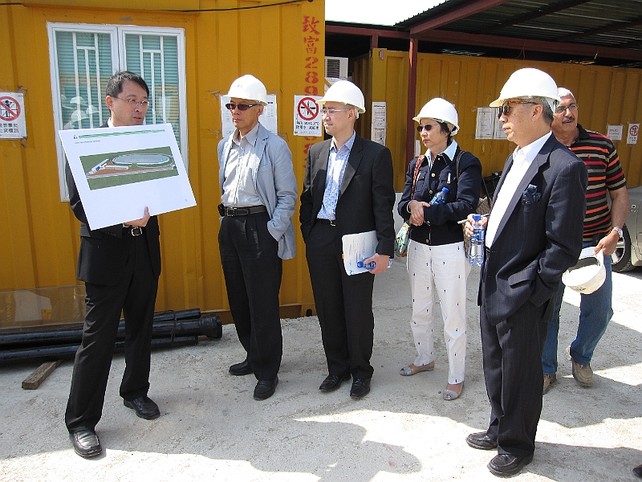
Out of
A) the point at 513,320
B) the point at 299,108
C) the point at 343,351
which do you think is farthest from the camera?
the point at 299,108

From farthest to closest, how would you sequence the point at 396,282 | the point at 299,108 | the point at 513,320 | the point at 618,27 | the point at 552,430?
the point at 618,27
the point at 396,282
the point at 299,108
the point at 552,430
the point at 513,320

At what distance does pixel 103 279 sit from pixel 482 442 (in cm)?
227

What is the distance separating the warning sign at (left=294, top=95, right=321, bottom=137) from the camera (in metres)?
4.43

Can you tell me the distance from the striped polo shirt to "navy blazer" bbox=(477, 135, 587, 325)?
3.08 feet

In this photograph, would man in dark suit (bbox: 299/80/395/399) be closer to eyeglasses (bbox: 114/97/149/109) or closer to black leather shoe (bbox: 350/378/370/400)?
A: black leather shoe (bbox: 350/378/370/400)

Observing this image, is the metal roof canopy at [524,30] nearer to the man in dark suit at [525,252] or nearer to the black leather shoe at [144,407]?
the man in dark suit at [525,252]

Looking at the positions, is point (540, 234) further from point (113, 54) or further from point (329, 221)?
point (113, 54)

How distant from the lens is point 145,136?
9.45 feet

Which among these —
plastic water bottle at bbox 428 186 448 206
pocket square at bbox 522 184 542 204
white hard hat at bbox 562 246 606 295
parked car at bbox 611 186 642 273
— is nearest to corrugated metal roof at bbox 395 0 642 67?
parked car at bbox 611 186 642 273

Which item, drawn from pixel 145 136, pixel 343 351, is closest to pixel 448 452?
pixel 343 351

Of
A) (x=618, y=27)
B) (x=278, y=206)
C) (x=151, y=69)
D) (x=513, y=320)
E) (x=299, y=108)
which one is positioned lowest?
(x=513, y=320)

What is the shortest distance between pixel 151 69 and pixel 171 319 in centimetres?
205

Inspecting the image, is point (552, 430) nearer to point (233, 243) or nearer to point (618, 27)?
point (233, 243)

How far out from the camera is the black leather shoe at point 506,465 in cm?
259
